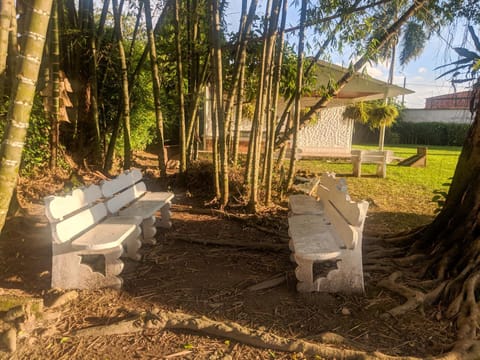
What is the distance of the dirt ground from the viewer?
2303 millimetres

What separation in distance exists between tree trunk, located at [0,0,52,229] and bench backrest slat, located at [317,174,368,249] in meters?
2.47

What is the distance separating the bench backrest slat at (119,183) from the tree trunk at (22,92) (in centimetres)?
115

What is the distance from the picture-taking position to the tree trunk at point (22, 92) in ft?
8.00

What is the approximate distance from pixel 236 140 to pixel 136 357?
4.57 m

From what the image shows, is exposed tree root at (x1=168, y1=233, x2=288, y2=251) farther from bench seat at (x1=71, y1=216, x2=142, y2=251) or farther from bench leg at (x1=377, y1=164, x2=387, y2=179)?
bench leg at (x1=377, y1=164, x2=387, y2=179)

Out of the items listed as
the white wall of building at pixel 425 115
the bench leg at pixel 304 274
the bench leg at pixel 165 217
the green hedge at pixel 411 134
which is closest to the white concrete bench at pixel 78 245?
the bench leg at pixel 304 274

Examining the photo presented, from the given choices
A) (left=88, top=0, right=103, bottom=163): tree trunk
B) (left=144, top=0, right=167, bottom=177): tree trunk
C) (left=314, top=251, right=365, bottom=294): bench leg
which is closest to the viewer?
(left=314, top=251, right=365, bottom=294): bench leg

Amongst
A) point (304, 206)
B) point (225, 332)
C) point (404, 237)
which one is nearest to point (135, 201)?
point (304, 206)

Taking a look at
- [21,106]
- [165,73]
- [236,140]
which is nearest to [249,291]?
[21,106]

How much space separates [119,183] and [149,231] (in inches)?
24.4

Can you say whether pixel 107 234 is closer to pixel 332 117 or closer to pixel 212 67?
pixel 212 67

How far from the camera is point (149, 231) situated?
415 cm

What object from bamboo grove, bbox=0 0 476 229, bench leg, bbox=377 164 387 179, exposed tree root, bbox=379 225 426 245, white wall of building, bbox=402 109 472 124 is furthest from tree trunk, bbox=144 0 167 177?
white wall of building, bbox=402 109 472 124

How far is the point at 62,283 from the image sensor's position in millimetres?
2982
